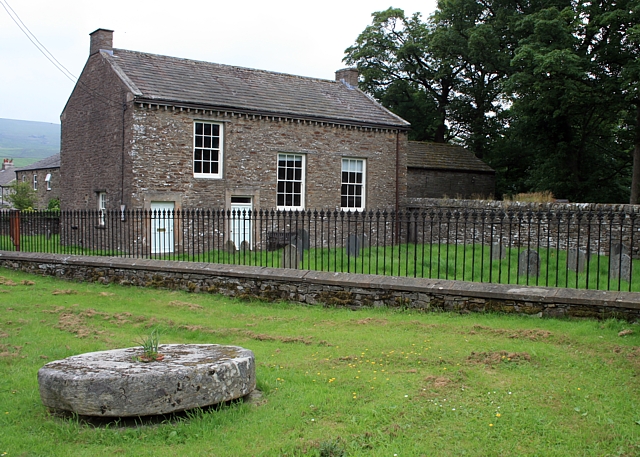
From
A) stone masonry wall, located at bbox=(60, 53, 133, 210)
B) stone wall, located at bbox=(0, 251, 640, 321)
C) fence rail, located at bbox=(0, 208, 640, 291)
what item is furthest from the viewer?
stone masonry wall, located at bbox=(60, 53, 133, 210)

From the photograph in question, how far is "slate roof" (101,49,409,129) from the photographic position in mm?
22688

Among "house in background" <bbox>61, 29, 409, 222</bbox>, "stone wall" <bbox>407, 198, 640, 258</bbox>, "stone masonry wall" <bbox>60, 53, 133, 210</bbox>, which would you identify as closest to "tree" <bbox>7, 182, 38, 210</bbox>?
"stone masonry wall" <bbox>60, 53, 133, 210</bbox>

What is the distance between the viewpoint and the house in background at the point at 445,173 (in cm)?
3422

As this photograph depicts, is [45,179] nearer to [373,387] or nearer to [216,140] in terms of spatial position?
[216,140]

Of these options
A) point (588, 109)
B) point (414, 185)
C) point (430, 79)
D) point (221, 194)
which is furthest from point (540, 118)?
point (221, 194)

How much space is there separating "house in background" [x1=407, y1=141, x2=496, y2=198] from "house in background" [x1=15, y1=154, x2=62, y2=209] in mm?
28134

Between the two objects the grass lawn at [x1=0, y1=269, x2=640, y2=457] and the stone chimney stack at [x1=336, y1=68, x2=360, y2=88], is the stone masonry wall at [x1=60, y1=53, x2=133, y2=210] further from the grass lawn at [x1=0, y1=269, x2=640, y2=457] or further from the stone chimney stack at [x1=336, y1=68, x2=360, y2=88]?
the grass lawn at [x1=0, y1=269, x2=640, y2=457]

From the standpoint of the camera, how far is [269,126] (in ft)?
81.1

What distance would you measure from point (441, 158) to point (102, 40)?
19975mm

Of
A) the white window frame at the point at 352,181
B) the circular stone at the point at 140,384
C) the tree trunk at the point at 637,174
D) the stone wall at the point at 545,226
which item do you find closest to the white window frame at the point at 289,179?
the white window frame at the point at 352,181

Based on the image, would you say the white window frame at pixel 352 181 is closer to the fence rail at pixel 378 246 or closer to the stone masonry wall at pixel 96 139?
the fence rail at pixel 378 246

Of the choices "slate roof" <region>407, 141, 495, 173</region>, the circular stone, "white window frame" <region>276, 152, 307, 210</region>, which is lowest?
the circular stone

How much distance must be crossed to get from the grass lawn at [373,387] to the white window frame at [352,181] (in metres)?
16.6

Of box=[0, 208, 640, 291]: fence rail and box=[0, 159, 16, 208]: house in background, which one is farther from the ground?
box=[0, 159, 16, 208]: house in background
